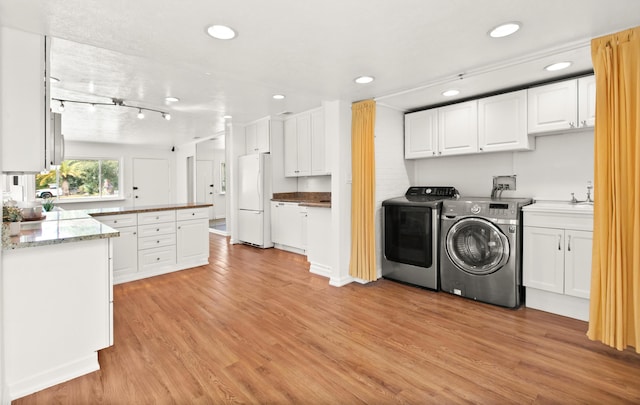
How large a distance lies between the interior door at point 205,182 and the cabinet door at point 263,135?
14.2 ft

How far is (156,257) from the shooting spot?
412cm

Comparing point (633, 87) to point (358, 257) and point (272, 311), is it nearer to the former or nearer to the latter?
point (358, 257)

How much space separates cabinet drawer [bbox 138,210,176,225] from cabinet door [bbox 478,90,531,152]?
392 cm

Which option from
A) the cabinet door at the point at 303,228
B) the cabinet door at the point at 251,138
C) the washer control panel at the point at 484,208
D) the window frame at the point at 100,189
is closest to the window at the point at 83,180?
the window frame at the point at 100,189

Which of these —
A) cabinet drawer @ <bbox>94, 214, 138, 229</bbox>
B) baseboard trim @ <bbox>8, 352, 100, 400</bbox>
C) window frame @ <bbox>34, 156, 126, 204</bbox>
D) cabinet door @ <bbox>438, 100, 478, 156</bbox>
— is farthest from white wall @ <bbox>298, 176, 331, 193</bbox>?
window frame @ <bbox>34, 156, 126, 204</bbox>

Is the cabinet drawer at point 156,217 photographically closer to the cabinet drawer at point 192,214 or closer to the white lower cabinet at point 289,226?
the cabinet drawer at point 192,214

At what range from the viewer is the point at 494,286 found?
9.93ft

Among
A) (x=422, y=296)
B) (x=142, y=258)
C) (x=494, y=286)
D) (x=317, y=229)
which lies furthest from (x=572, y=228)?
(x=142, y=258)

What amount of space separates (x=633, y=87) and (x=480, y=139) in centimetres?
150

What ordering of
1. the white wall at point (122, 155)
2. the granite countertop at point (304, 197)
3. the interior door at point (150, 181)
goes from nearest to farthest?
the granite countertop at point (304, 197) → the white wall at point (122, 155) → the interior door at point (150, 181)

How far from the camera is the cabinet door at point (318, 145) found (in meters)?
4.95

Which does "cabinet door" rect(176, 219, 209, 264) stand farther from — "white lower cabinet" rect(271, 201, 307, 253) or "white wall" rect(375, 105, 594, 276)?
"white wall" rect(375, 105, 594, 276)

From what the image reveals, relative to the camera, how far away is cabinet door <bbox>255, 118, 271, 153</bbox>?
5.59 m

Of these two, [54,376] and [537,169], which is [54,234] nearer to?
[54,376]
